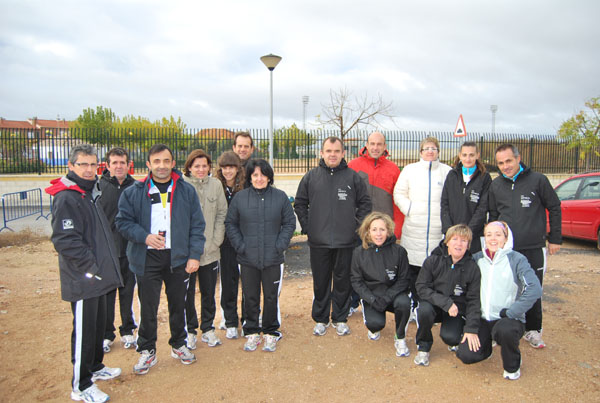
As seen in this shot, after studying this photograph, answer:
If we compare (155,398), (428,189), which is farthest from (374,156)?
(155,398)

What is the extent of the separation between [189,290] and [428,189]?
2817 millimetres

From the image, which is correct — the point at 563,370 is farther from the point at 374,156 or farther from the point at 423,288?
the point at 374,156

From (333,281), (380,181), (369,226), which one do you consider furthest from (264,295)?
(380,181)

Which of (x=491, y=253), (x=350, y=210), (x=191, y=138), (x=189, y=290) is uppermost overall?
(x=191, y=138)

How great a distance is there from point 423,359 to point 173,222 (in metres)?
2.62

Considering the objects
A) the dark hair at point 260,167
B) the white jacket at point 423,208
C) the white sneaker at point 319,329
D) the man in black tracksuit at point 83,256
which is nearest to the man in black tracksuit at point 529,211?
the white jacket at point 423,208

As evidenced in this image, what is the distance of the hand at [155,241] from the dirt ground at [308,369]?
3.79 feet

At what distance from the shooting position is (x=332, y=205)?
4445 millimetres

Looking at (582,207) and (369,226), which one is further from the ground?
(369,226)

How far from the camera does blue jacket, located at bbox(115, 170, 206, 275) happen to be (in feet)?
11.7

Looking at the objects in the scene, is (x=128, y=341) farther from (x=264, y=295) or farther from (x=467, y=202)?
(x=467, y=202)

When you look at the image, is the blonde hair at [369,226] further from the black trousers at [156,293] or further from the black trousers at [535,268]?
the black trousers at [156,293]

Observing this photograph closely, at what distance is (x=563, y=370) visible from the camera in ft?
12.1

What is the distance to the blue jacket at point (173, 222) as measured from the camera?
3.57 m
